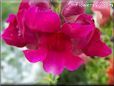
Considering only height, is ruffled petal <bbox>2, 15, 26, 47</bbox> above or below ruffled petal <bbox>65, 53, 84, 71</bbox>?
above

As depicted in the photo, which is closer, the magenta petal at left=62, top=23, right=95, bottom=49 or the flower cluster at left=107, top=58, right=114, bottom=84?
the magenta petal at left=62, top=23, right=95, bottom=49

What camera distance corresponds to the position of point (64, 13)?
66 cm

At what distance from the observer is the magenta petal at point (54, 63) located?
0.62m

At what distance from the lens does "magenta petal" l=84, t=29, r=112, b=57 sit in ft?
2.10

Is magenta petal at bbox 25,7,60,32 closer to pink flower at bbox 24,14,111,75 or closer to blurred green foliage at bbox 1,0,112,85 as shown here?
pink flower at bbox 24,14,111,75

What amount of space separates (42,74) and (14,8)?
0.49 m

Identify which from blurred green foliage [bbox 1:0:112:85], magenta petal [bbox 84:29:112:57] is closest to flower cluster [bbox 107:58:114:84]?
blurred green foliage [bbox 1:0:112:85]

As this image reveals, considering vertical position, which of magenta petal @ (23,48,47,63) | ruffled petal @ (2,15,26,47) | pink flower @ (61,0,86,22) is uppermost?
pink flower @ (61,0,86,22)

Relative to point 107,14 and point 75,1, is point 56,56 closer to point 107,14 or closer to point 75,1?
point 75,1

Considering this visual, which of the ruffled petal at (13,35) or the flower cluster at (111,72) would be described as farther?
the flower cluster at (111,72)

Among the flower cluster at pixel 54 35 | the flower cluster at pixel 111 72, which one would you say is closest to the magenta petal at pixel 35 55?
the flower cluster at pixel 54 35

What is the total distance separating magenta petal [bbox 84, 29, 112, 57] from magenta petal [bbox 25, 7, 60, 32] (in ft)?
0.19

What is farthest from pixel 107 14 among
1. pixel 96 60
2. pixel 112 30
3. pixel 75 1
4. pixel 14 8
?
pixel 14 8

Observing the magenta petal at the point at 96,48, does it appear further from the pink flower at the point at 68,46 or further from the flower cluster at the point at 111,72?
the flower cluster at the point at 111,72
